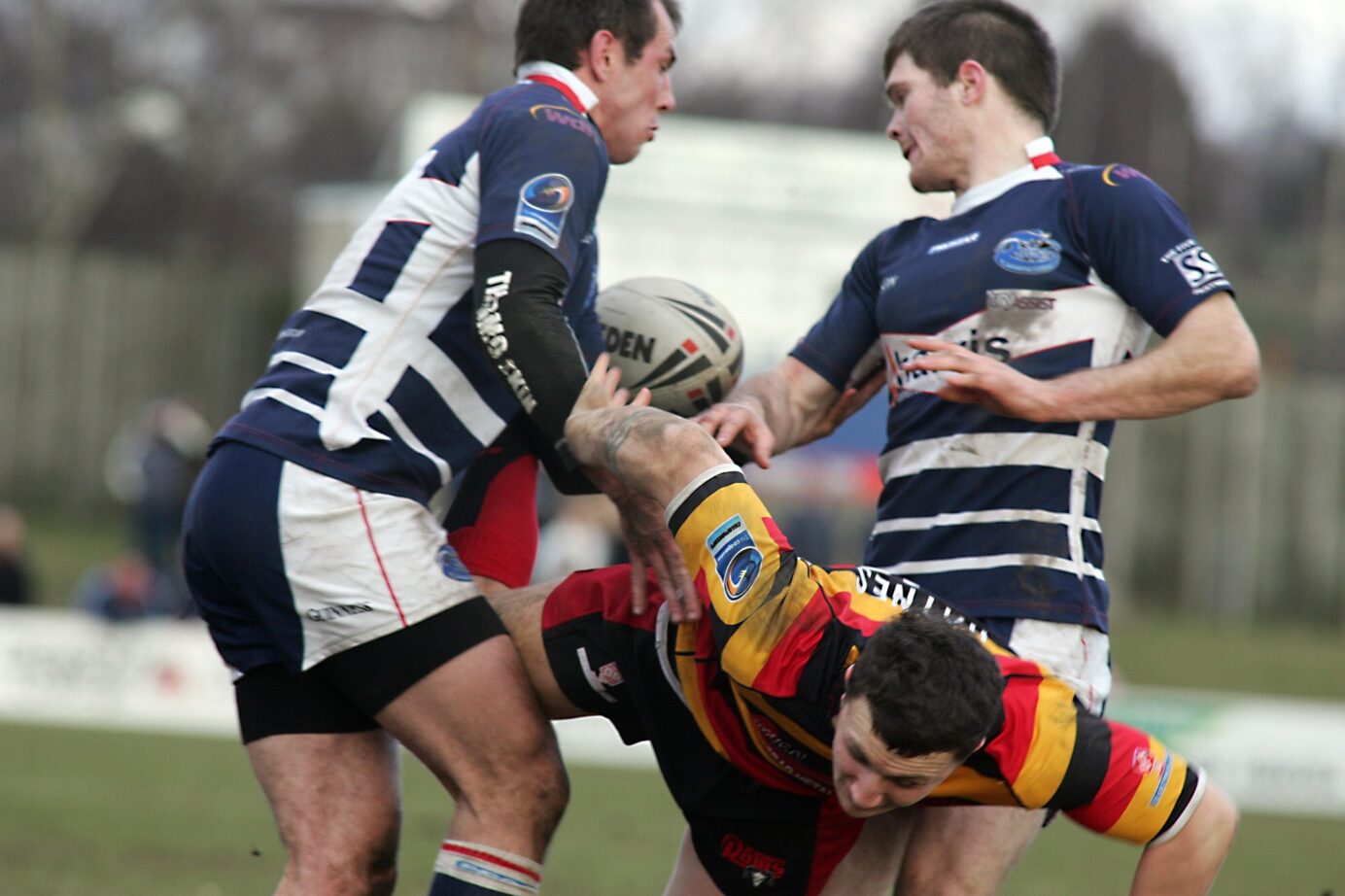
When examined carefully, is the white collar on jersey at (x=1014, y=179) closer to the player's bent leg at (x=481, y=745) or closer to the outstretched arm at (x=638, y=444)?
the outstretched arm at (x=638, y=444)

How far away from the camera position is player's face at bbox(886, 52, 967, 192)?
4.18 meters

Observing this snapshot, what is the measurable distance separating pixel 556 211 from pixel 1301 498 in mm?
20838

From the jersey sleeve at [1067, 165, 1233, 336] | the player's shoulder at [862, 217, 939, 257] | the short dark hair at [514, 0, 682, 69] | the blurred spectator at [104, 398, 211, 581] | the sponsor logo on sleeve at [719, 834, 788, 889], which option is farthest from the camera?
the blurred spectator at [104, 398, 211, 581]

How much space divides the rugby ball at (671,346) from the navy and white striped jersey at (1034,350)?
561mm

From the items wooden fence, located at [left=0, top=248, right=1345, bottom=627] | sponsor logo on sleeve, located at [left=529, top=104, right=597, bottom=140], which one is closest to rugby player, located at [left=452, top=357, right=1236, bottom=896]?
sponsor logo on sleeve, located at [left=529, top=104, right=597, bottom=140]

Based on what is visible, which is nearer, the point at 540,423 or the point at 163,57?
the point at 540,423

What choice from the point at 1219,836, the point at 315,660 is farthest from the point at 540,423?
the point at 1219,836

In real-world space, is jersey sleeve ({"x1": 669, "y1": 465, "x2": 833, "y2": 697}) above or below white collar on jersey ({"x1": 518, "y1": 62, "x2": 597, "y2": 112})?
below

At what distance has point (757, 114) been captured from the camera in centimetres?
3303

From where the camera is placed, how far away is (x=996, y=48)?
418 cm

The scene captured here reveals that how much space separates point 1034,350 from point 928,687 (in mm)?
1020

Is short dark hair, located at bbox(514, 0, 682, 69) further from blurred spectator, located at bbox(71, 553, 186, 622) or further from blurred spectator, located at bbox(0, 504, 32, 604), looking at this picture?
blurred spectator, located at bbox(0, 504, 32, 604)

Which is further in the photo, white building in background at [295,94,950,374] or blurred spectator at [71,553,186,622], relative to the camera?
white building in background at [295,94,950,374]

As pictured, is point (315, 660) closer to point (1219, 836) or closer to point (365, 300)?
point (365, 300)
